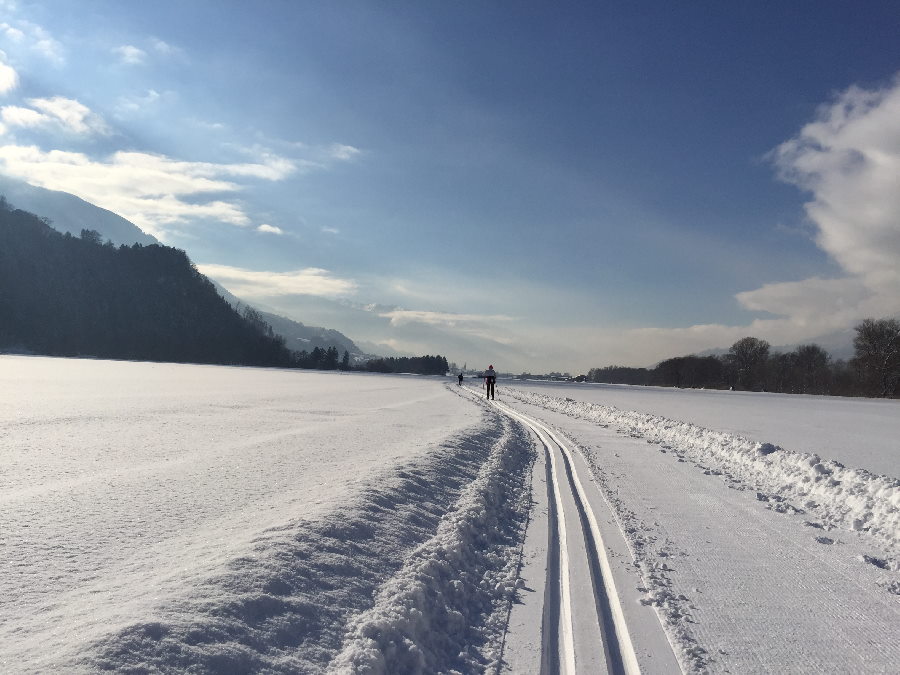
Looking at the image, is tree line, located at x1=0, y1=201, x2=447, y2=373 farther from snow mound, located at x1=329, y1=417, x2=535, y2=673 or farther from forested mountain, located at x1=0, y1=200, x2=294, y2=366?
snow mound, located at x1=329, y1=417, x2=535, y2=673

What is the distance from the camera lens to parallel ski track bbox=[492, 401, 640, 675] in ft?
13.3

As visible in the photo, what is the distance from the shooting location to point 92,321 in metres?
181

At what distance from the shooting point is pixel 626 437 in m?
19.4

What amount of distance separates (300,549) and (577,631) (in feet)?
9.32

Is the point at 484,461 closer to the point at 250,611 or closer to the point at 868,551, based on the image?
the point at 868,551

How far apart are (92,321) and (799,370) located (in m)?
213

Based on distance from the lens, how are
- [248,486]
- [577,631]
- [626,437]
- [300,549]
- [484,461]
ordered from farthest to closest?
[626,437] < [484,461] < [248,486] < [300,549] < [577,631]

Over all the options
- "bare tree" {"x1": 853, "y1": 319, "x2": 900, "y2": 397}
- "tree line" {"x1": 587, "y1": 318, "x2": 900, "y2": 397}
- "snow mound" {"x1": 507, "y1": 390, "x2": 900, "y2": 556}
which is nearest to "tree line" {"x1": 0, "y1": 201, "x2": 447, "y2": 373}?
"tree line" {"x1": 587, "y1": 318, "x2": 900, "y2": 397}

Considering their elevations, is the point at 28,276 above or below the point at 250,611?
above

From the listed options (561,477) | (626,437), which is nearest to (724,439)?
(626,437)

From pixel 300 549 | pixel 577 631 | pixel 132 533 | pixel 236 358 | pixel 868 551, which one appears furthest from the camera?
pixel 236 358

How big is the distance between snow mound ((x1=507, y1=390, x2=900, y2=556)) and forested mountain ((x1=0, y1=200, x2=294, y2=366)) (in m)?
173

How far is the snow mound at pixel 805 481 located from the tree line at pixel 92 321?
15223cm

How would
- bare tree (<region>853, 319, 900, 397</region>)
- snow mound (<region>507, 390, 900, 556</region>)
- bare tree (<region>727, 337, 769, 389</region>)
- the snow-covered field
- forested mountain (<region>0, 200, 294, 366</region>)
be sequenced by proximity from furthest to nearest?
forested mountain (<region>0, 200, 294, 366</region>) → bare tree (<region>727, 337, 769, 389</region>) → bare tree (<region>853, 319, 900, 397</region>) → snow mound (<region>507, 390, 900, 556</region>) → the snow-covered field
